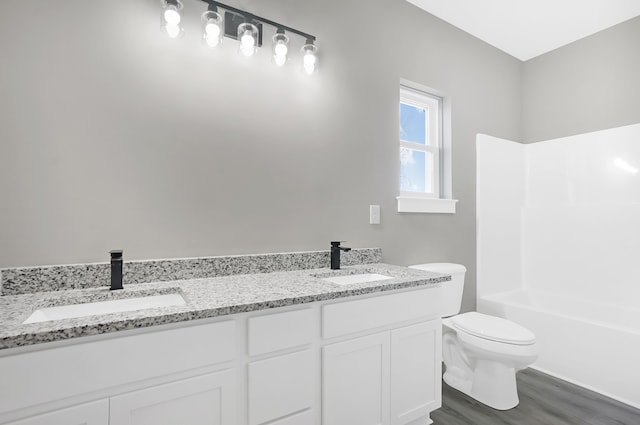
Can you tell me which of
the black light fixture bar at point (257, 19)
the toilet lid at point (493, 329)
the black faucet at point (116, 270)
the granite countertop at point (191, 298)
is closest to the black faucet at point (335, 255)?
the granite countertop at point (191, 298)

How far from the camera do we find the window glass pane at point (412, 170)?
2.46m

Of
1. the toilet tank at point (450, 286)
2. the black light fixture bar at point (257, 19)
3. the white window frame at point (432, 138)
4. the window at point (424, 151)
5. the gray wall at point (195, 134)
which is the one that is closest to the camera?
the gray wall at point (195, 134)

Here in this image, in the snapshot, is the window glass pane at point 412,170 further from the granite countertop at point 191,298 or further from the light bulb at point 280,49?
the light bulb at point 280,49

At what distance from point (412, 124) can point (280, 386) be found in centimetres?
206

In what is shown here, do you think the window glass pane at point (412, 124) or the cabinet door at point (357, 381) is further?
the window glass pane at point (412, 124)

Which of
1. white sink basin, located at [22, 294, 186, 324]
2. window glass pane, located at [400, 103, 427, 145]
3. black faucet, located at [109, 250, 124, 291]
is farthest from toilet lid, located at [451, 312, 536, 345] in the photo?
black faucet, located at [109, 250, 124, 291]

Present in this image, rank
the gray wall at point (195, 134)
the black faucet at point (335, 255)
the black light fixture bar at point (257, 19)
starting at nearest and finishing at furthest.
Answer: the gray wall at point (195, 134) < the black light fixture bar at point (257, 19) < the black faucet at point (335, 255)

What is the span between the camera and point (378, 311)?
4.73 ft

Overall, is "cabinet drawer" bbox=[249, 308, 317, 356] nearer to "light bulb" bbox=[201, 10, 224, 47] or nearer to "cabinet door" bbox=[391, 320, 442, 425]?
"cabinet door" bbox=[391, 320, 442, 425]

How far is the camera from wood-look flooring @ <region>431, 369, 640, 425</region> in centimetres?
183

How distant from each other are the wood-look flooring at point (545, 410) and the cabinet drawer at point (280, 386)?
1010 millimetres

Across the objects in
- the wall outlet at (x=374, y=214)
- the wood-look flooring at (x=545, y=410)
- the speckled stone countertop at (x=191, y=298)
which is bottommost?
the wood-look flooring at (x=545, y=410)

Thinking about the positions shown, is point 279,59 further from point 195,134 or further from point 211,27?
point 195,134

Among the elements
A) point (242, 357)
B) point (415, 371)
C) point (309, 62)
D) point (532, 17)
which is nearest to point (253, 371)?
point (242, 357)
